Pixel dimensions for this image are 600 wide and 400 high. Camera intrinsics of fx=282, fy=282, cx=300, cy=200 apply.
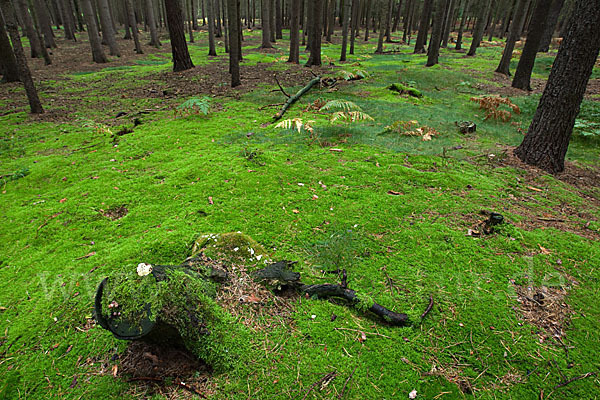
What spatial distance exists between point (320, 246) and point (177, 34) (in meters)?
12.2

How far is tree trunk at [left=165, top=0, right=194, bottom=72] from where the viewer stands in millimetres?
10953

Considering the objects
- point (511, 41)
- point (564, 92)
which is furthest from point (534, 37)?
point (564, 92)

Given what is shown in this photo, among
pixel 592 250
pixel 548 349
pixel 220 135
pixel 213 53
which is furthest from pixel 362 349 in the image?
pixel 213 53

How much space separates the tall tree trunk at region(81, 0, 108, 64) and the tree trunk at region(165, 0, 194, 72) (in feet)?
22.0

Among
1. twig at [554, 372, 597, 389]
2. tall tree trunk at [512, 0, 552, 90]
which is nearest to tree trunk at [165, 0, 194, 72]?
tall tree trunk at [512, 0, 552, 90]

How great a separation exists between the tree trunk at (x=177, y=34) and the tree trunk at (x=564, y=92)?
11964 millimetres

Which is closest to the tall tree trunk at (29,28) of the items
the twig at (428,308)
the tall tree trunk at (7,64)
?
the tall tree trunk at (7,64)

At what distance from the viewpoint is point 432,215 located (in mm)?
3582

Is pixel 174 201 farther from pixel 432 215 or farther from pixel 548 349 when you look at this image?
pixel 548 349

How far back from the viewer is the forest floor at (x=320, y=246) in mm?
1896

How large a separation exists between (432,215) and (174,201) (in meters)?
3.37

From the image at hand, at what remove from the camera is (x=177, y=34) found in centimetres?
1138

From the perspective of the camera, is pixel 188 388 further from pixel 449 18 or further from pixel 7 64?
pixel 449 18

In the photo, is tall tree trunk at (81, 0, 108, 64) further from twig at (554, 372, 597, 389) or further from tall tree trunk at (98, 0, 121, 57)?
twig at (554, 372, 597, 389)
